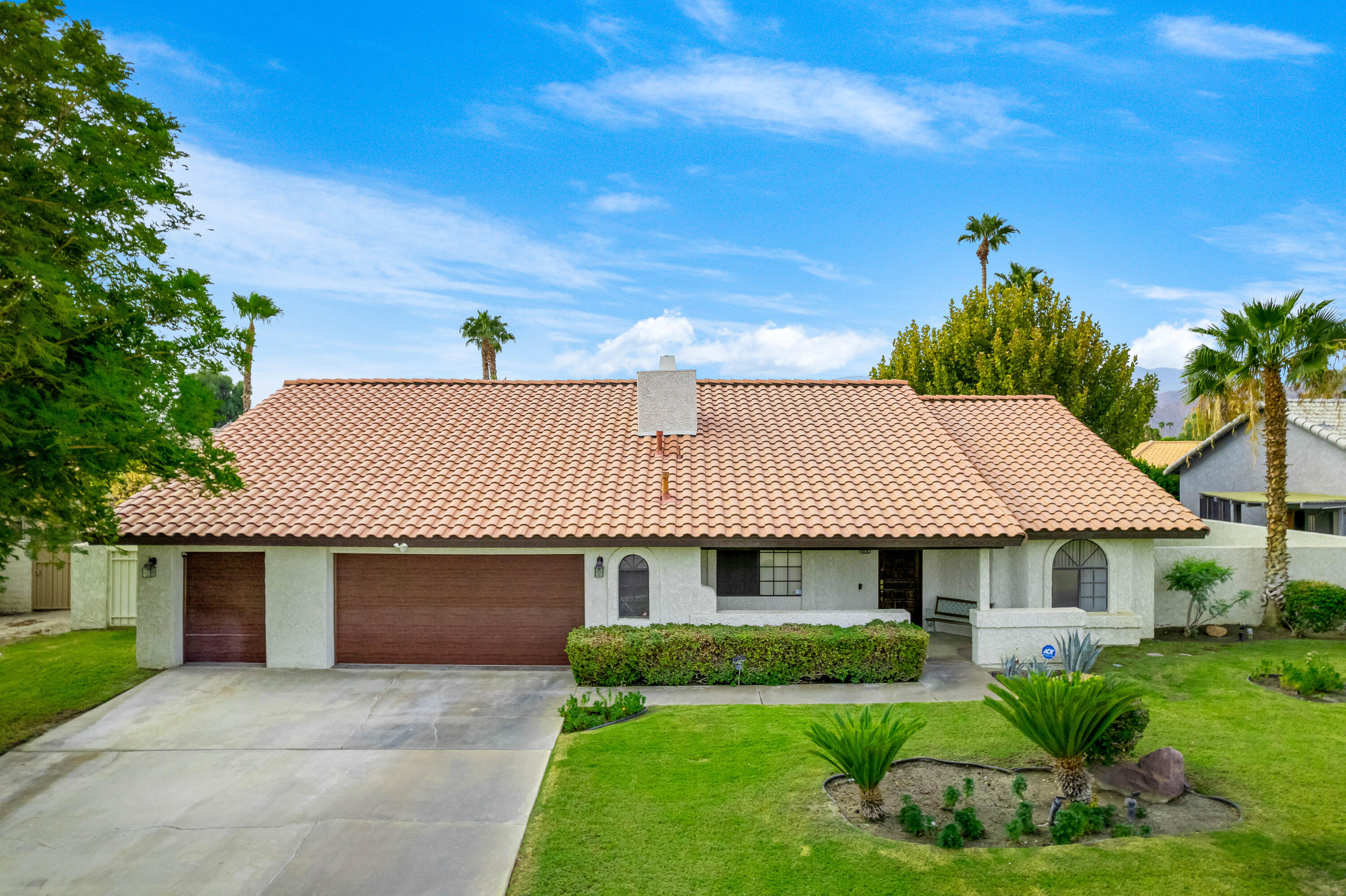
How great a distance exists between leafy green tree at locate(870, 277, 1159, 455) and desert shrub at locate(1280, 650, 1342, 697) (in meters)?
15.5

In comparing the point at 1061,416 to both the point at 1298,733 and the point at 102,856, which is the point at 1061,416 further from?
the point at 102,856

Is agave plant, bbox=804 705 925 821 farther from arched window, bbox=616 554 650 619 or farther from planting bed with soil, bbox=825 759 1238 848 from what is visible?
arched window, bbox=616 554 650 619

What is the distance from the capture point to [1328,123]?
19125 mm

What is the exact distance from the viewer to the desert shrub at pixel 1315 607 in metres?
14.6

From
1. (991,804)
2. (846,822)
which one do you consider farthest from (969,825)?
(846,822)

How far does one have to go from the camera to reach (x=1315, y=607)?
48.0ft

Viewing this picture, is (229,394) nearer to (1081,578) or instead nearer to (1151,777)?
(1081,578)

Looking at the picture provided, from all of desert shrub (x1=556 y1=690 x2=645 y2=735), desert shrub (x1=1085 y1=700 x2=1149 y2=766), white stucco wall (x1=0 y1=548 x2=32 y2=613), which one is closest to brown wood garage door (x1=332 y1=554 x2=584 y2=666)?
desert shrub (x1=556 y1=690 x2=645 y2=735)

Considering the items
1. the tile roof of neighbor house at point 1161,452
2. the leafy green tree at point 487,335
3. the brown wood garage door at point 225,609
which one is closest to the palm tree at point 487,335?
the leafy green tree at point 487,335

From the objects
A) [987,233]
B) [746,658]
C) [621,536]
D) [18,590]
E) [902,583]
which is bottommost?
[746,658]

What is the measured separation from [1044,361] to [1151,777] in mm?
21090

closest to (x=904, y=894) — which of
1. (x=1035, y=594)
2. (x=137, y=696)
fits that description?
(x=1035, y=594)

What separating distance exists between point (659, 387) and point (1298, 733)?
12134 mm

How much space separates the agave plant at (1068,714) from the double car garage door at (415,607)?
7.88m
